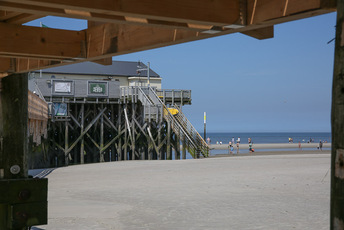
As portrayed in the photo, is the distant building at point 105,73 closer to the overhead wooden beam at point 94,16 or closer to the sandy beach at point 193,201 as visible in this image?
the sandy beach at point 193,201

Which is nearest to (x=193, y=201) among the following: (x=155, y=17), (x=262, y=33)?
(x=262, y=33)

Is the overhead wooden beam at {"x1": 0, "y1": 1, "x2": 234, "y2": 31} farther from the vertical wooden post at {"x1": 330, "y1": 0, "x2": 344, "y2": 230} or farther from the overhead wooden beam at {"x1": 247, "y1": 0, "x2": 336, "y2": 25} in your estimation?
the vertical wooden post at {"x1": 330, "y1": 0, "x2": 344, "y2": 230}

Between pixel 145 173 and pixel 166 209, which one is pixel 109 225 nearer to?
pixel 166 209

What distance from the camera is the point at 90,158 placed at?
125 feet

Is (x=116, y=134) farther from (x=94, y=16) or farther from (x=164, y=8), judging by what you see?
(x=164, y=8)

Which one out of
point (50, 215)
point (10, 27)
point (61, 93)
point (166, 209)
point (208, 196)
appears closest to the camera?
point (10, 27)

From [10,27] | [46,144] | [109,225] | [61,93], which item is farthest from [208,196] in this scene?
[61,93]

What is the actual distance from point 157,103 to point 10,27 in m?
31.6

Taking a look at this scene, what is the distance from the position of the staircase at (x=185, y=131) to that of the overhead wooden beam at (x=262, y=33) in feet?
100

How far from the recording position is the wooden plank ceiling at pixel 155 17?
12.2 ft

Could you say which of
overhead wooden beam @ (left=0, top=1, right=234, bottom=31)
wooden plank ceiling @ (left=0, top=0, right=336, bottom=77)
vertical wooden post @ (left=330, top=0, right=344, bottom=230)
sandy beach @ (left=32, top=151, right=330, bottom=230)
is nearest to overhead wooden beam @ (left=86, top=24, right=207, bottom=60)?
wooden plank ceiling @ (left=0, top=0, right=336, bottom=77)

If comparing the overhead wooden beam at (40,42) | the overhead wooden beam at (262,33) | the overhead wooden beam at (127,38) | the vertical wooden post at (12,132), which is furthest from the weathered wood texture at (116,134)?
the overhead wooden beam at (262,33)

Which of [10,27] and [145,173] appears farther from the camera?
[145,173]

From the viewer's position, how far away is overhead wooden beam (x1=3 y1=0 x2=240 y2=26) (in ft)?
12.2
